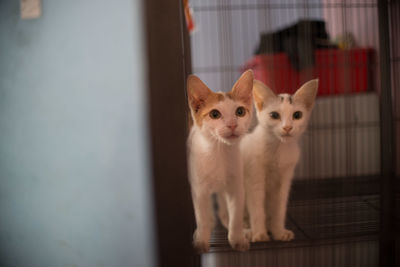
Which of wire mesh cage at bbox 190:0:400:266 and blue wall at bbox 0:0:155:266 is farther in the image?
blue wall at bbox 0:0:155:266

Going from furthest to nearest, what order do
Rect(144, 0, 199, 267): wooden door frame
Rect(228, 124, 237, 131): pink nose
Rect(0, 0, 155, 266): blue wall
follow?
Rect(0, 0, 155, 266): blue wall, Rect(228, 124, 237, 131): pink nose, Rect(144, 0, 199, 267): wooden door frame

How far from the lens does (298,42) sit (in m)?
0.66

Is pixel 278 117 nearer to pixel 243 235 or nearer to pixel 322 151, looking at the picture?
pixel 322 151

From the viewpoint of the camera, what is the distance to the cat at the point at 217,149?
0.58 meters

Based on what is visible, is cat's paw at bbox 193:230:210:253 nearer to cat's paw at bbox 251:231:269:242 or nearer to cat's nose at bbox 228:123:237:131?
cat's paw at bbox 251:231:269:242

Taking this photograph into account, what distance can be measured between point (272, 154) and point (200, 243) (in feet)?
0.88

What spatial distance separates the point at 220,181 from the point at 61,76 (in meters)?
0.83

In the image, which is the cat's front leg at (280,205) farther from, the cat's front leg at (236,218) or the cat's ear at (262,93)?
the cat's ear at (262,93)

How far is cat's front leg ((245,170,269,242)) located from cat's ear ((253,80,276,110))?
175 millimetres

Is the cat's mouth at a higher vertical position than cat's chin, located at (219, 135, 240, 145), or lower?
higher

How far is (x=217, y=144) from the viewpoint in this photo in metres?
0.60

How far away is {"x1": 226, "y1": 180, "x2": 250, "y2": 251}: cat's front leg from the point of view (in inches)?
24.6

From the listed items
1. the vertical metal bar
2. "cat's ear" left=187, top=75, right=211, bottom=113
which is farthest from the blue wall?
the vertical metal bar

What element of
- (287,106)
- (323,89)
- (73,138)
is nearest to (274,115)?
(287,106)
